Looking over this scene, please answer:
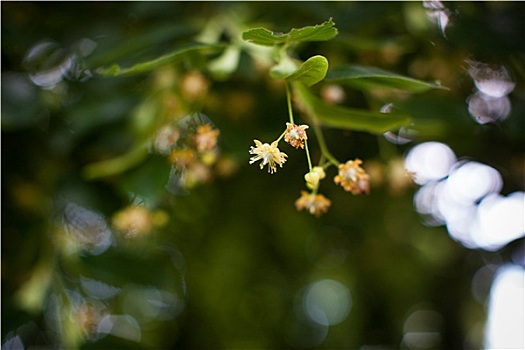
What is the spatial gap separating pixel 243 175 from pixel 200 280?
10.1 inches

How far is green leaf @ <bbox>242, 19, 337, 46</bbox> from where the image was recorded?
1.31 feet

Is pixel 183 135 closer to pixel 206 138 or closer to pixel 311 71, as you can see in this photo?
pixel 206 138

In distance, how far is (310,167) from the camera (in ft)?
1.36

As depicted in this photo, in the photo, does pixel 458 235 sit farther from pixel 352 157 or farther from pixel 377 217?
pixel 352 157

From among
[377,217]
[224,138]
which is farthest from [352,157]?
[377,217]

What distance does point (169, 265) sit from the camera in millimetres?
887

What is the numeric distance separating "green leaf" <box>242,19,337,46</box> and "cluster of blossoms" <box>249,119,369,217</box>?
56mm

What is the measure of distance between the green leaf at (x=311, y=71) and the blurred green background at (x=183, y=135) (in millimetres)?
113

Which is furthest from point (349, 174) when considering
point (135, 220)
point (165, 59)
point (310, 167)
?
point (135, 220)

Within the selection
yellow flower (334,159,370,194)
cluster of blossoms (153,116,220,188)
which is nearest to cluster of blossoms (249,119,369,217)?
yellow flower (334,159,370,194)

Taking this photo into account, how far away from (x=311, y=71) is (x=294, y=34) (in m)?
0.03

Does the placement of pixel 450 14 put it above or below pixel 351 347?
above

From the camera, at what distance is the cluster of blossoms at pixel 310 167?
1.33ft

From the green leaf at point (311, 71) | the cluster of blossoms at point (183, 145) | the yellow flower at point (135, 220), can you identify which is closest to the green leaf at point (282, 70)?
the green leaf at point (311, 71)
